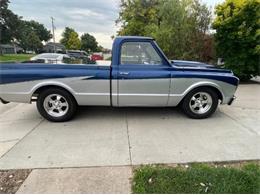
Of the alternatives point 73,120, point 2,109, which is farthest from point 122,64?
point 2,109

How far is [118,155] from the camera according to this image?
11.4ft

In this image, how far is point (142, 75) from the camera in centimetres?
471

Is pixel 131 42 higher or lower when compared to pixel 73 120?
higher

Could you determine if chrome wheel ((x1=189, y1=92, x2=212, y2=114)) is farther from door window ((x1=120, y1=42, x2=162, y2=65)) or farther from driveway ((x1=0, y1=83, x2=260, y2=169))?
door window ((x1=120, y1=42, x2=162, y2=65))

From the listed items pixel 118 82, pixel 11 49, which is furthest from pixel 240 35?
pixel 11 49

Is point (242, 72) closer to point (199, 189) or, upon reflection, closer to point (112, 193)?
point (199, 189)

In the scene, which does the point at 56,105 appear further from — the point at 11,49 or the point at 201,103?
the point at 11,49

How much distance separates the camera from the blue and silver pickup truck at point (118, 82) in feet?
15.3

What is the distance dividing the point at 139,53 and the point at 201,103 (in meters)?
1.76

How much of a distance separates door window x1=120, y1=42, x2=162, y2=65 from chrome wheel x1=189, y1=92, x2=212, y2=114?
113 cm

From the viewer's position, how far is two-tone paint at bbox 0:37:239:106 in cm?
467

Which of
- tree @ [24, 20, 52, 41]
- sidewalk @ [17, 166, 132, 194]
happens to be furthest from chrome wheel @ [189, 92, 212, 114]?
tree @ [24, 20, 52, 41]

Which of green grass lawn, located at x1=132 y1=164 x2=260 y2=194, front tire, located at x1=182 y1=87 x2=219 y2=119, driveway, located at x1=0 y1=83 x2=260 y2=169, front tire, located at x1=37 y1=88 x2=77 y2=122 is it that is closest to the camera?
green grass lawn, located at x1=132 y1=164 x2=260 y2=194

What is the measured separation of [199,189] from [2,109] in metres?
5.52
